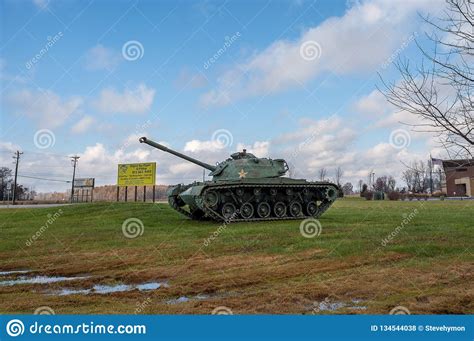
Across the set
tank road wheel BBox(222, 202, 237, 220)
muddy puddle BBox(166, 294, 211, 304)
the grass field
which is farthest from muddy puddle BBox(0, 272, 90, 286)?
tank road wheel BBox(222, 202, 237, 220)

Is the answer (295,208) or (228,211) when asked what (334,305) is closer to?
(228,211)

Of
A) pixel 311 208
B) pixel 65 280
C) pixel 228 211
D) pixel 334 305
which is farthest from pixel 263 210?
pixel 334 305

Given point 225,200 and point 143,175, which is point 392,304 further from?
point 143,175

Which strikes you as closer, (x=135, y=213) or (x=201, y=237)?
(x=201, y=237)

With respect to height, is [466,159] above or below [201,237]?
above

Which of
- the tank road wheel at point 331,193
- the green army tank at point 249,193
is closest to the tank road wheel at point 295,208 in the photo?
the green army tank at point 249,193

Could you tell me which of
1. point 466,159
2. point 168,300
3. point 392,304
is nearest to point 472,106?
point 466,159

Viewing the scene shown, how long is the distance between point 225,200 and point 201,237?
459cm

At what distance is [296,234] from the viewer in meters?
11.8

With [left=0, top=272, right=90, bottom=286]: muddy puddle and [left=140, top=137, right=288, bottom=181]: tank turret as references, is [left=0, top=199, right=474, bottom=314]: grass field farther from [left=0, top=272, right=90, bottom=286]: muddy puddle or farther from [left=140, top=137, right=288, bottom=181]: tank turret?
[left=140, top=137, right=288, bottom=181]: tank turret

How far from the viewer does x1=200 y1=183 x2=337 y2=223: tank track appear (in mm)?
16125

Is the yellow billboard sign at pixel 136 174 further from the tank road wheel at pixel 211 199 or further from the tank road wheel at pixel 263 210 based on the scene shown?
the tank road wheel at pixel 211 199

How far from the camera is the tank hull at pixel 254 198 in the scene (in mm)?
15906

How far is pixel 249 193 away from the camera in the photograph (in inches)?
665
